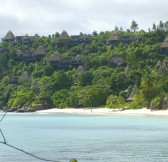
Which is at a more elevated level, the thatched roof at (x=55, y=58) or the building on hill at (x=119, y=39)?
the building on hill at (x=119, y=39)

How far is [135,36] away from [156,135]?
51.1m

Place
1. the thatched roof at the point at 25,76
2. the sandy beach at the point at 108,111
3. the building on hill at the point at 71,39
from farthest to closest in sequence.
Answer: the building on hill at the point at 71,39
the thatched roof at the point at 25,76
the sandy beach at the point at 108,111

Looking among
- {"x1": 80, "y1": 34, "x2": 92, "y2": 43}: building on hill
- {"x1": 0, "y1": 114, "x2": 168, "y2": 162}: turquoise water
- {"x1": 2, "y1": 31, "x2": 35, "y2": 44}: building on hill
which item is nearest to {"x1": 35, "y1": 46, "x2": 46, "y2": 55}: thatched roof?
{"x1": 80, "y1": 34, "x2": 92, "y2": 43}: building on hill

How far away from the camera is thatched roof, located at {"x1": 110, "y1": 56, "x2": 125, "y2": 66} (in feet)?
227

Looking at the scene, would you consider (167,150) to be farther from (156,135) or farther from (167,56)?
(167,56)

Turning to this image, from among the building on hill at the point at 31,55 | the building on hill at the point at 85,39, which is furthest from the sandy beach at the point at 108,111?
the building on hill at the point at 85,39

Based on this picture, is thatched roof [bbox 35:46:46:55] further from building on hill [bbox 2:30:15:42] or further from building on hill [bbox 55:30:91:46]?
building on hill [bbox 2:30:15:42]

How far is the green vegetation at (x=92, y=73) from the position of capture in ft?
183

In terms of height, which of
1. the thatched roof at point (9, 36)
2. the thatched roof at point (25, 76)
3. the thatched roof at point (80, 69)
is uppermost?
the thatched roof at point (9, 36)

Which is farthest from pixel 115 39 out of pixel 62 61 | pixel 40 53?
pixel 40 53

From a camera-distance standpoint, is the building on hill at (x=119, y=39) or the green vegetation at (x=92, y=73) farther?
the building on hill at (x=119, y=39)

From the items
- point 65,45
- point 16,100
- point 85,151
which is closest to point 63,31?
point 65,45

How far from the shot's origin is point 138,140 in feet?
82.7

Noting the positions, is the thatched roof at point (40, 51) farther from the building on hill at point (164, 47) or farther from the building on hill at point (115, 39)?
the building on hill at point (164, 47)
